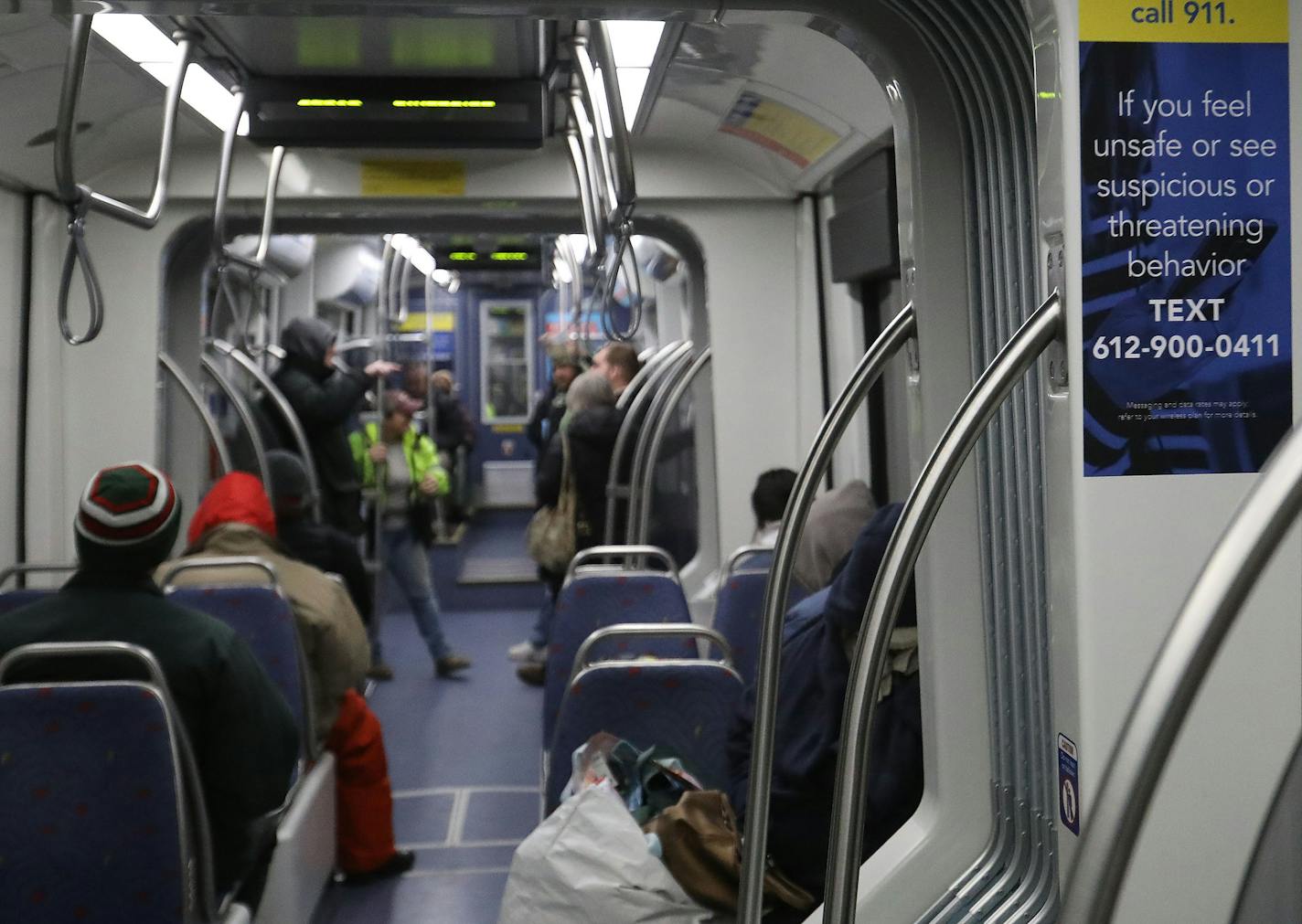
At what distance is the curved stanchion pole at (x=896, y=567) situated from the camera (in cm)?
156

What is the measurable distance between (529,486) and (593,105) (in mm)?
12238

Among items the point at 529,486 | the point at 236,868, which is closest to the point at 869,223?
the point at 236,868

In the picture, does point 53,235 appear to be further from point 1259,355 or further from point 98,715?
point 1259,355

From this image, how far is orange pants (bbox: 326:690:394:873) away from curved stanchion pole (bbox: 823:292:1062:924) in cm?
298

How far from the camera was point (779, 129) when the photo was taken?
15.6 feet

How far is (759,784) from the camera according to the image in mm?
1988

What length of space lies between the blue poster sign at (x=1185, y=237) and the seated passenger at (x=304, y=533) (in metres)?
4.51

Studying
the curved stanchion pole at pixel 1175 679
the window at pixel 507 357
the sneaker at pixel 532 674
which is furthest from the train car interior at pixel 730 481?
the window at pixel 507 357

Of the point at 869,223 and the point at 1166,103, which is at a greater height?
the point at 869,223

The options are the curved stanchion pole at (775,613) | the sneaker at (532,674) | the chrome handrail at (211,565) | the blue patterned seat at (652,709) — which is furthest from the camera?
the sneaker at (532,674)

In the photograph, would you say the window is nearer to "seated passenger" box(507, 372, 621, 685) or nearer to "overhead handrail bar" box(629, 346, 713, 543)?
"seated passenger" box(507, 372, 621, 685)

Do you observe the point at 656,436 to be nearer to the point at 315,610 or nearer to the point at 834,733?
the point at 315,610

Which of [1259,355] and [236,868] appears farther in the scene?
[236,868]

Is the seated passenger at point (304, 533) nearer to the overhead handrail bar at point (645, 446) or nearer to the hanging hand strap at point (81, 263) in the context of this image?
the overhead handrail bar at point (645, 446)
